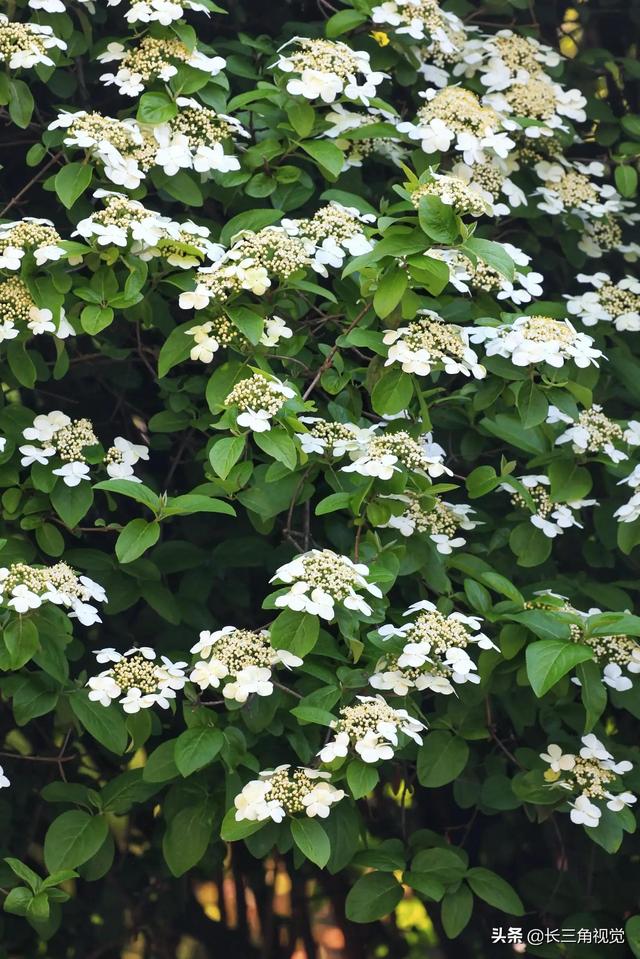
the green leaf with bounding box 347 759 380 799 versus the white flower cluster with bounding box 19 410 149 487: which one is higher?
the white flower cluster with bounding box 19 410 149 487

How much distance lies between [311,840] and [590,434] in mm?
758

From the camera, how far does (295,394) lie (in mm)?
1593

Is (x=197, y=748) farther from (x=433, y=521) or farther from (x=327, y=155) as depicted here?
(x=327, y=155)

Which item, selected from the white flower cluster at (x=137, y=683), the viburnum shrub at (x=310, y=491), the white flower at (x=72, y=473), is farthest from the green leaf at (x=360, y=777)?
the white flower at (x=72, y=473)

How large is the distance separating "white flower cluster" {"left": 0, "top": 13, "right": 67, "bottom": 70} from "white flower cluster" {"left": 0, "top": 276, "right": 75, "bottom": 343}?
1.11ft

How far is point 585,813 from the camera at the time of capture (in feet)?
5.65

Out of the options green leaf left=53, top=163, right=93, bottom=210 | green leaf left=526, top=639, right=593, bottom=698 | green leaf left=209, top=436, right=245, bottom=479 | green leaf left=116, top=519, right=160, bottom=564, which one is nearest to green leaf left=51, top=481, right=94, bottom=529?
green leaf left=116, top=519, right=160, bottom=564

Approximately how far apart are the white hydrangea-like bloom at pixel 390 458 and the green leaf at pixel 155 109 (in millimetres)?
571

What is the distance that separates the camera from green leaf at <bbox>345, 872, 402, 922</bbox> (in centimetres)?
183

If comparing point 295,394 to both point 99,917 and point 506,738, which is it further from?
point 99,917

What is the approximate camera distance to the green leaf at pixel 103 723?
5.43ft

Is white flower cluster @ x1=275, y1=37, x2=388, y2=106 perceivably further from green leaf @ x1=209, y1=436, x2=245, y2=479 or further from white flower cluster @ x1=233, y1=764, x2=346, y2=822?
white flower cluster @ x1=233, y1=764, x2=346, y2=822

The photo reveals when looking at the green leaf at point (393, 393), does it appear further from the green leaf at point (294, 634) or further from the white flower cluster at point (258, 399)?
the green leaf at point (294, 634)

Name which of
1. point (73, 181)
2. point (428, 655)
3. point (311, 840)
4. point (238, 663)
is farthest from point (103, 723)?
point (73, 181)
